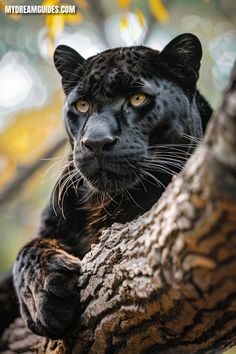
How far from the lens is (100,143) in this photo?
7.91 ft

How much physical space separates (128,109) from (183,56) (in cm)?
53

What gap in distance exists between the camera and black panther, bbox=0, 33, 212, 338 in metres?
2.37

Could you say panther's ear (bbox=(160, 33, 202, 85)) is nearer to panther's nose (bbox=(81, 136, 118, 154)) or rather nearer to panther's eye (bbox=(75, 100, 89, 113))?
panther's eye (bbox=(75, 100, 89, 113))

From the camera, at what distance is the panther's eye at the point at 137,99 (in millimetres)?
2674

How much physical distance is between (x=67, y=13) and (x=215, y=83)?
3.13m

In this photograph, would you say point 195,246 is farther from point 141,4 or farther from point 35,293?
point 141,4

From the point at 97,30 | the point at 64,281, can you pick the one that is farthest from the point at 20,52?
the point at 64,281

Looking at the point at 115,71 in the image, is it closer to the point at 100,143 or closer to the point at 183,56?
the point at 183,56

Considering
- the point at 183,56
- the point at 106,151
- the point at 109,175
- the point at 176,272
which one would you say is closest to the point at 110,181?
the point at 109,175

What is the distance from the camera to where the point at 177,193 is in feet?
4.62

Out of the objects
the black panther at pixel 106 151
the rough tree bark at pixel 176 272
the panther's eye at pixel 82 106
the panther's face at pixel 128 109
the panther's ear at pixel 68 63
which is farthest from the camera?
the panther's ear at pixel 68 63

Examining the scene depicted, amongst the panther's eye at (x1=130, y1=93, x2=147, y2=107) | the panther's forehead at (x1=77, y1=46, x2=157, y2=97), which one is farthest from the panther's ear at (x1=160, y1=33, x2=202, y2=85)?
the panther's eye at (x1=130, y1=93, x2=147, y2=107)

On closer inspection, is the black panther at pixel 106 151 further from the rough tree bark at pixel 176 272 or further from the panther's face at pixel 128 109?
the rough tree bark at pixel 176 272

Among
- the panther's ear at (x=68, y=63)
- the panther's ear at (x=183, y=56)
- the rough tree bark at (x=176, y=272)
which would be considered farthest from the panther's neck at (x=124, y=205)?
the panther's ear at (x=68, y=63)
